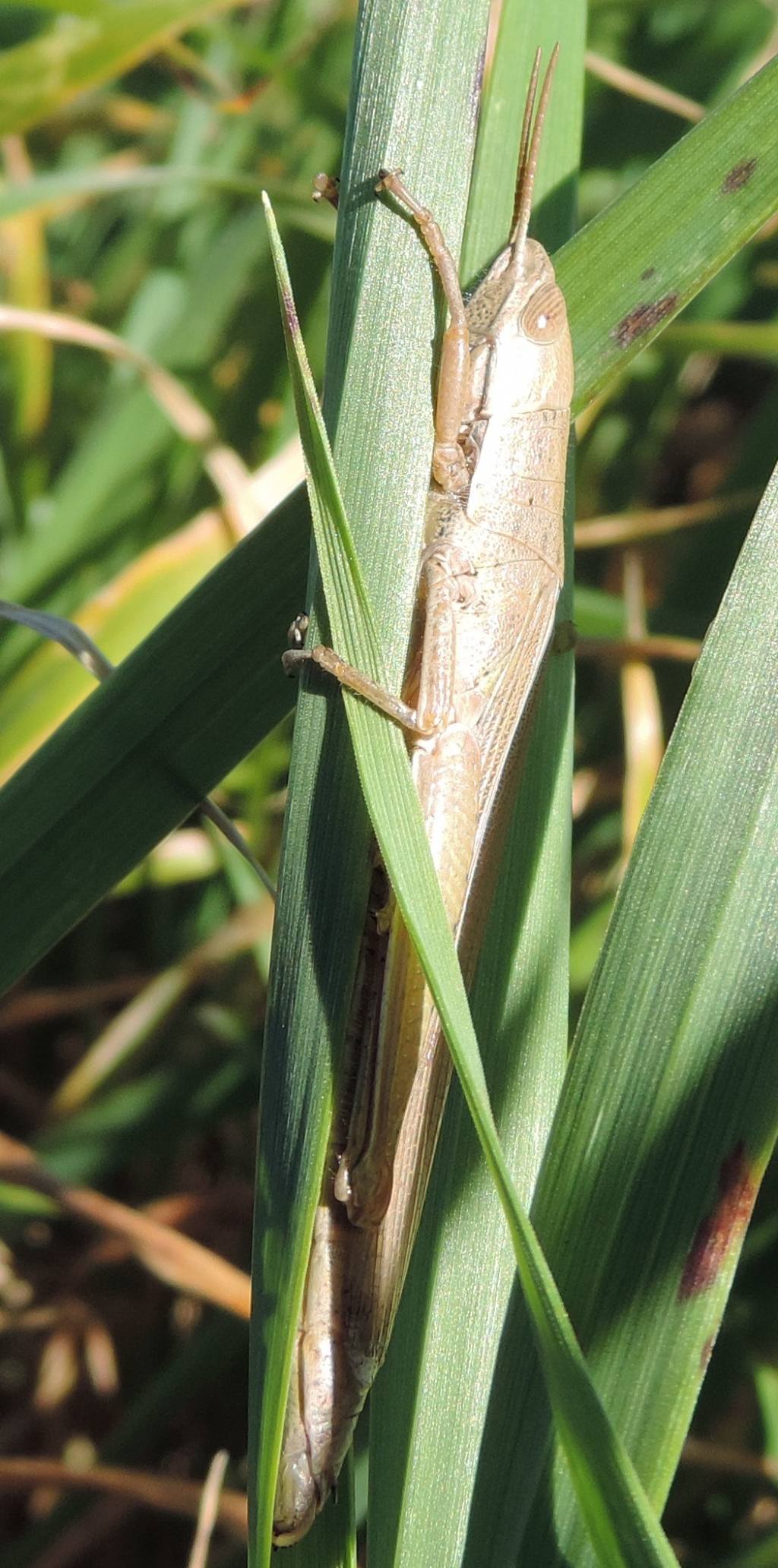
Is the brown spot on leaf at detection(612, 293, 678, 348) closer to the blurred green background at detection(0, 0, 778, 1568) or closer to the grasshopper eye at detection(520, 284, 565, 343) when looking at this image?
the grasshopper eye at detection(520, 284, 565, 343)

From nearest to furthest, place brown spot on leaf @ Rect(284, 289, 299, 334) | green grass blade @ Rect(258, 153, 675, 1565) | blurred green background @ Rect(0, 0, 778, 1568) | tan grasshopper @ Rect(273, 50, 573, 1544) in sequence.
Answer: green grass blade @ Rect(258, 153, 675, 1565), brown spot on leaf @ Rect(284, 289, 299, 334), tan grasshopper @ Rect(273, 50, 573, 1544), blurred green background @ Rect(0, 0, 778, 1568)

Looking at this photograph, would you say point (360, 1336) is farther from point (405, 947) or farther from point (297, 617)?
point (297, 617)

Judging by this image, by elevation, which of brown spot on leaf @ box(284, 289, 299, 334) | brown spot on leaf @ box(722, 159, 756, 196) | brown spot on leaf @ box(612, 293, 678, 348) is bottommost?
brown spot on leaf @ box(284, 289, 299, 334)

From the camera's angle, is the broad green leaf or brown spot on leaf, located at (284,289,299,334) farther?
the broad green leaf

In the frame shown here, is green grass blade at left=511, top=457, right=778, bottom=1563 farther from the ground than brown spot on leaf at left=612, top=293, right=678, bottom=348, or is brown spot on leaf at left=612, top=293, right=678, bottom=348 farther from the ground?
brown spot on leaf at left=612, top=293, right=678, bottom=348

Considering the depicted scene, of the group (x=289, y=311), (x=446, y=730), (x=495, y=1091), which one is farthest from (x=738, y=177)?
(x=495, y=1091)

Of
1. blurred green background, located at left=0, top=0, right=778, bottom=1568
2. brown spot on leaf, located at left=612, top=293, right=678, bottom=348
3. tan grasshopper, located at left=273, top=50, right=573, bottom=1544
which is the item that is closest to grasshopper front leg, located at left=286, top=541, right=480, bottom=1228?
tan grasshopper, located at left=273, top=50, right=573, bottom=1544

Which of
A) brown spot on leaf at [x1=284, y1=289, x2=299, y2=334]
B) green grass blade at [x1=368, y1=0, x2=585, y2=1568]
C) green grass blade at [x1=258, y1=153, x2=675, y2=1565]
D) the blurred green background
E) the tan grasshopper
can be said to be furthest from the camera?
the blurred green background
